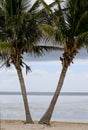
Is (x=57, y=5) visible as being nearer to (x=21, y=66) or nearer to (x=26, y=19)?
(x=26, y=19)

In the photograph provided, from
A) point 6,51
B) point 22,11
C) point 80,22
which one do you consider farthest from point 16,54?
point 80,22

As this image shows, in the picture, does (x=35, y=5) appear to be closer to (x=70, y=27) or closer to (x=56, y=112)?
(x=70, y=27)

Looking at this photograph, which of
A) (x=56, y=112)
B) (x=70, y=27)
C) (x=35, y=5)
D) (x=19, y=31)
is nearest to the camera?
(x=70, y=27)

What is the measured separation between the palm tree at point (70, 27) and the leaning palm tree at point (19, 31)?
1.24 metres

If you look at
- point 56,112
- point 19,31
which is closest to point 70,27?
point 19,31

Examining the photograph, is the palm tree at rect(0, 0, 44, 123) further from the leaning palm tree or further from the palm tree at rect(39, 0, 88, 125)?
the palm tree at rect(39, 0, 88, 125)

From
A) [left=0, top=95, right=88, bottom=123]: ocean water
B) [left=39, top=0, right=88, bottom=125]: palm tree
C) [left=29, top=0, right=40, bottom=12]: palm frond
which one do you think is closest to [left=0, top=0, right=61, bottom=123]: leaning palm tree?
[left=29, top=0, right=40, bottom=12]: palm frond

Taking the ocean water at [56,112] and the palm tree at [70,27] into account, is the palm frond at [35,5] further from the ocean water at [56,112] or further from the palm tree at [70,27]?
the ocean water at [56,112]

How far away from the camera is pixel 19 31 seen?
853 inches

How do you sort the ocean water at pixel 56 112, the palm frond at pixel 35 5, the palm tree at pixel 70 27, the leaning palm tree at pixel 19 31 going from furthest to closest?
the ocean water at pixel 56 112 → the palm frond at pixel 35 5 → the leaning palm tree at pixel 19 31 → the palm tree at pixel 70 27

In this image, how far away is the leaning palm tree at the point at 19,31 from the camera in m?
21.6

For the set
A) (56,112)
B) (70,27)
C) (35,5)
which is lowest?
(56,112)

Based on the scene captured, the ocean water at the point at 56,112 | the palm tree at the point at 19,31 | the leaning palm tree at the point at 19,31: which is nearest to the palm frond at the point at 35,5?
the leaning palm tree at the point at 19,31

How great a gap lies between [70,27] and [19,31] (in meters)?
2.49
